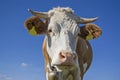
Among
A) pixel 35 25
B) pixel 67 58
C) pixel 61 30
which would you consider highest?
pixel 35 25

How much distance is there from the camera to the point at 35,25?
9.37 m

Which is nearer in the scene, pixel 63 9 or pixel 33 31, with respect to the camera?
pixel 63 9

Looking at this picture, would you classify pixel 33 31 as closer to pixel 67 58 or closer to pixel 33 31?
pixel 33 31

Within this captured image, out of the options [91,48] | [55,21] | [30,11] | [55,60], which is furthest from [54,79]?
[91,48]

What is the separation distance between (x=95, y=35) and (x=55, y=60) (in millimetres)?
2528

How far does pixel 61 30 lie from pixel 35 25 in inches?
47.1

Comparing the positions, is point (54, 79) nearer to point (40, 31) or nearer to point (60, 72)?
point (60, 72)

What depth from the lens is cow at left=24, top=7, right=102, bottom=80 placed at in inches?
304

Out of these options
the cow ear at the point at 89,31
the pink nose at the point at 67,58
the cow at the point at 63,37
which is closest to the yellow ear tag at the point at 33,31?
the cow at the point at 63,37

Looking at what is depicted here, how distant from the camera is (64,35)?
27.2 feet

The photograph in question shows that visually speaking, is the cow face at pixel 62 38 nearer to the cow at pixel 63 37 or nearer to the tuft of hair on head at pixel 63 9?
the cow at pixel 63 37

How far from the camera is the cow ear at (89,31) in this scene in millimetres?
9797

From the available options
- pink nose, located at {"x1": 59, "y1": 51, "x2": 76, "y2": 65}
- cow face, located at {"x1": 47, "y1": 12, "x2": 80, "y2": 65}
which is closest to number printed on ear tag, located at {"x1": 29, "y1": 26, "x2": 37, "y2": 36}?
cow face, located at {"x1": 47, "y1": 12, "x2": 80, "y2": 65}

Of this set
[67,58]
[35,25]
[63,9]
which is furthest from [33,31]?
[67,58]
